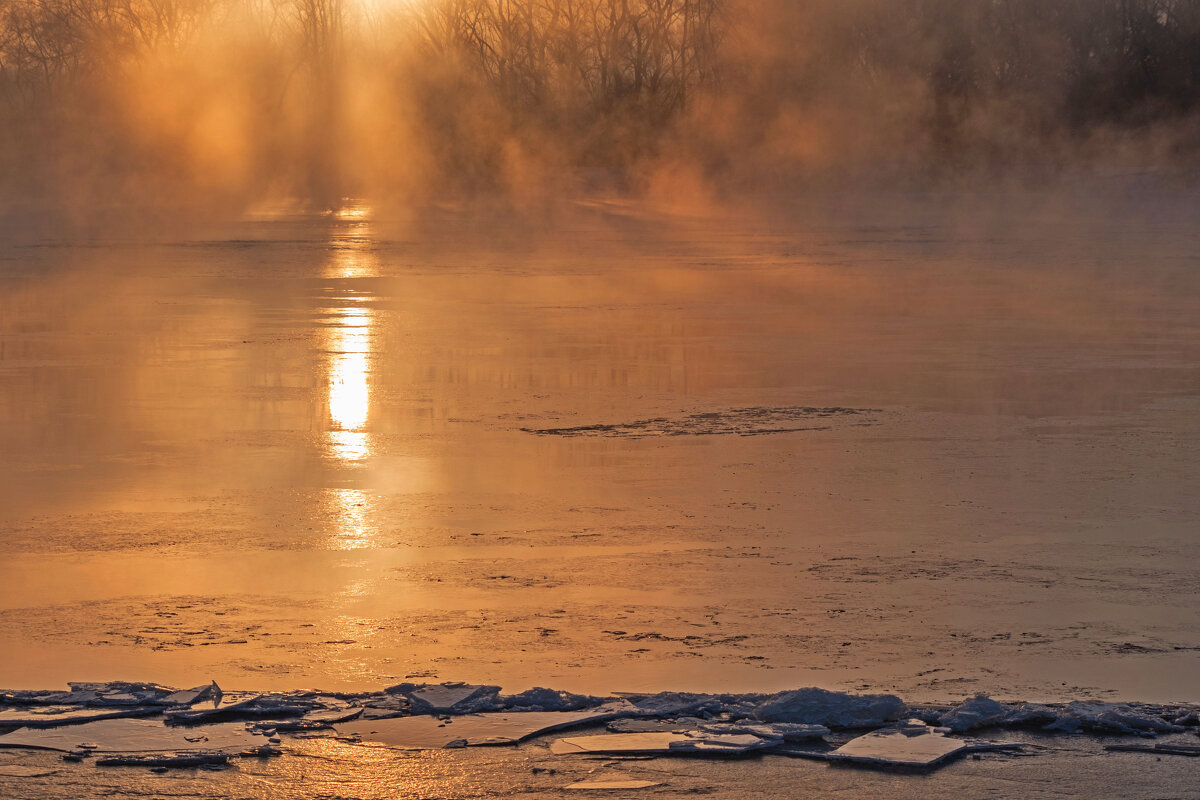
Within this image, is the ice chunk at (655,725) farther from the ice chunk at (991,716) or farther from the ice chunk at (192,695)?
the ice chunk at (192,695)

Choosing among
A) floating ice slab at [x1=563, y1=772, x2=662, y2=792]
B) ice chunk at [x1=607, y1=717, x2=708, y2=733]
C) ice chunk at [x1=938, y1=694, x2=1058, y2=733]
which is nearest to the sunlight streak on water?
ice chunk at [x1=607, y1=717, x2=708, y2=733]

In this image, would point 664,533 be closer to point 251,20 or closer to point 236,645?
point 236,645

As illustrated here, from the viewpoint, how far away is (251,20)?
54.1 m

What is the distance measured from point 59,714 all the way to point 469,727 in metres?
0.99

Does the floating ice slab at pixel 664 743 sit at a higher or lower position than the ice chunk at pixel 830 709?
lower

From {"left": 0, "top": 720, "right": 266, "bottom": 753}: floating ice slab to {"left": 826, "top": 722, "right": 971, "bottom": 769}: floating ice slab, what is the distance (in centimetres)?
135

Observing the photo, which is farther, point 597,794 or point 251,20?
point 251,20

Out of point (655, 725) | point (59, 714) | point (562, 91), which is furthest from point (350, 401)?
point (562, 91)

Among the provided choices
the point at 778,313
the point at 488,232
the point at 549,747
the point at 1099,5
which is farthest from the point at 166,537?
the point at 1099,5

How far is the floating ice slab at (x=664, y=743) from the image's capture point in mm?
4059

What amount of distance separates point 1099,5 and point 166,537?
133 ft

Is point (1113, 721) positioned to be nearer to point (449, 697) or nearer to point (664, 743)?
point (664, 743)

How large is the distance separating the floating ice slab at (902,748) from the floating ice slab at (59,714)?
1.66 m

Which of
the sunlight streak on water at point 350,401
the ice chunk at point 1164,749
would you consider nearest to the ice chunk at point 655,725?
the ice chunk at point 1164,749
